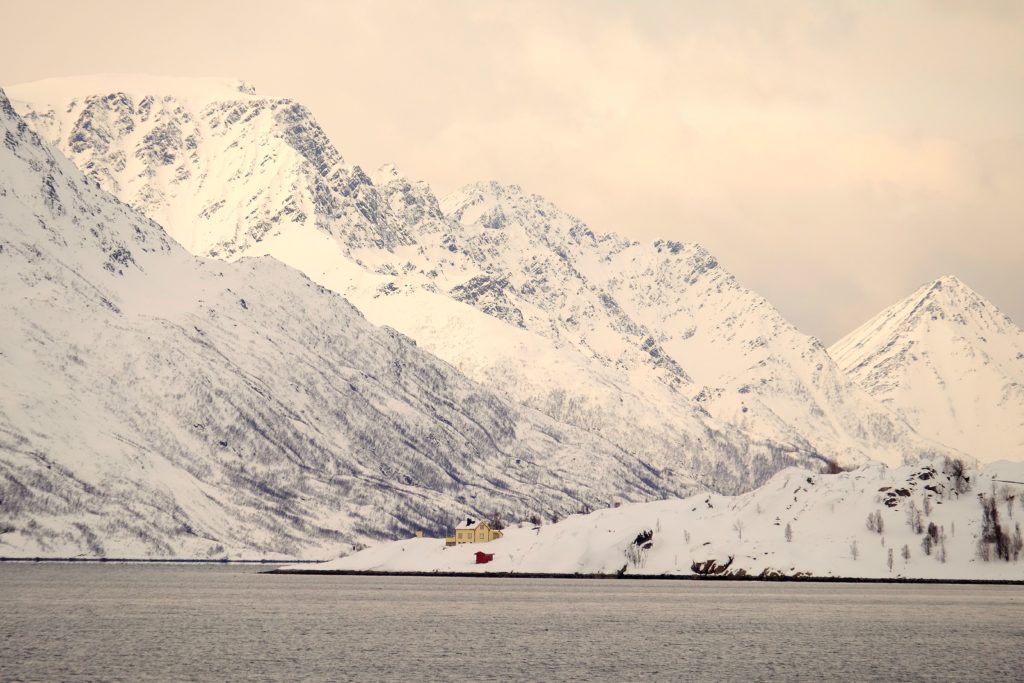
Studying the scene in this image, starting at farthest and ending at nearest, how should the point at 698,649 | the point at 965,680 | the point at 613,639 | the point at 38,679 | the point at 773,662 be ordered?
the point at 613,639 → the point at 698,649 → the point at 773,662 → the point at 965,680 → the point at 38,679

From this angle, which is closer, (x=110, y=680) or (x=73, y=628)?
A: (x=110, y=680)

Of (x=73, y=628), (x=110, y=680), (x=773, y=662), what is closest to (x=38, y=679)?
(x=110, y=680)

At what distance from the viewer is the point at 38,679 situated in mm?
137000

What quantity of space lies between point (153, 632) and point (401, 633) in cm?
3084

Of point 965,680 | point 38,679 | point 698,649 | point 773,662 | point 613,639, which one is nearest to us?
point 38,679

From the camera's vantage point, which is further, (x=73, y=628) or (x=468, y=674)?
(x=73, y=628)

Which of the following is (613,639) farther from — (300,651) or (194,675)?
(194,675)

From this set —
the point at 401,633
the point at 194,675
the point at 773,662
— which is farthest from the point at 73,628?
the point at 773,662

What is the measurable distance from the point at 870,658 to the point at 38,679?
283ft

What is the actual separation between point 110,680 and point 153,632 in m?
54.4

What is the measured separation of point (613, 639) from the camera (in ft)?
616

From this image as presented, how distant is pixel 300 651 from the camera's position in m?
167

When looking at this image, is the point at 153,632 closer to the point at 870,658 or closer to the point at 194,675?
the point at 194,675

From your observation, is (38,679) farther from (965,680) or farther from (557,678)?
(965,680)
